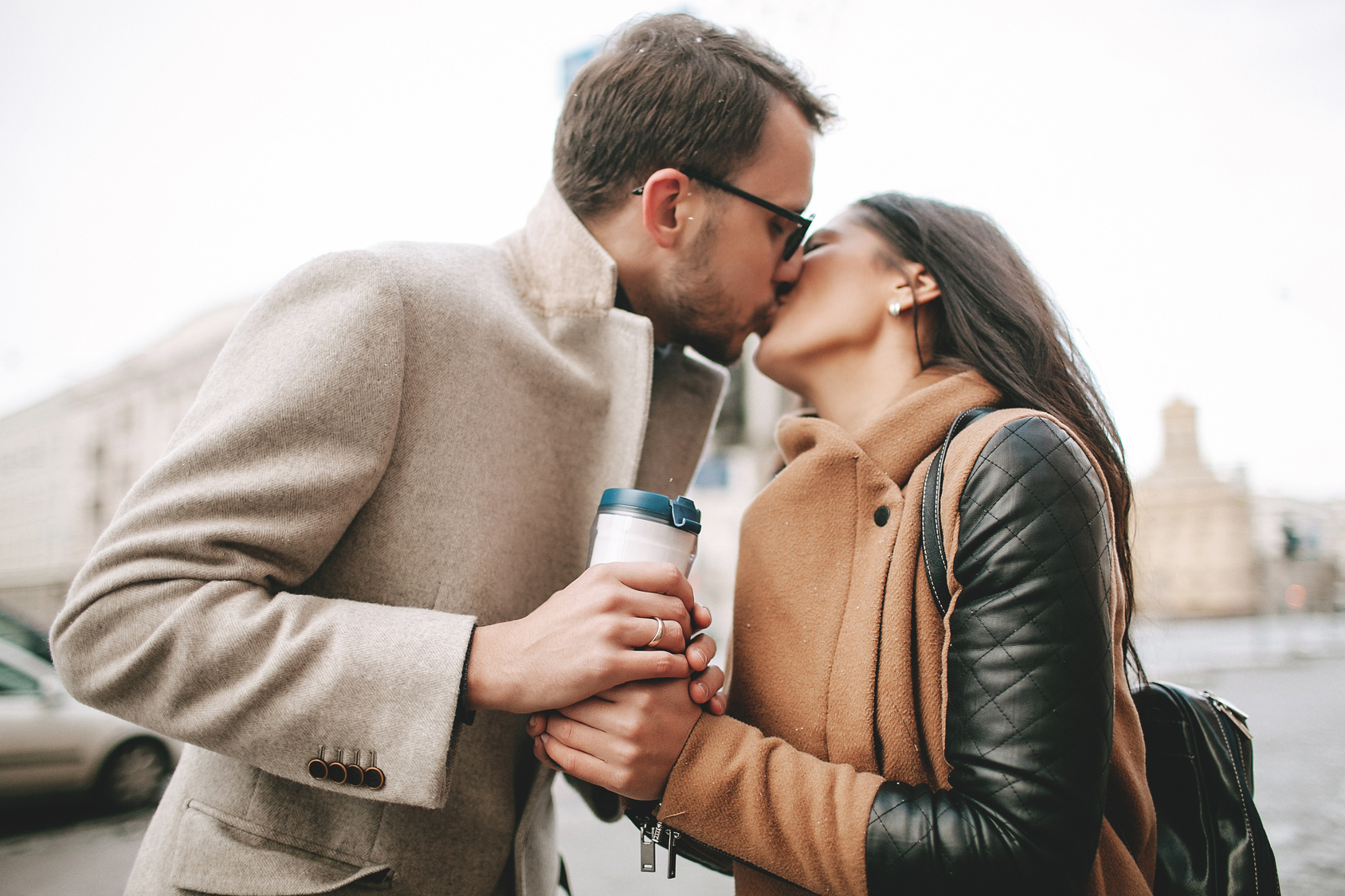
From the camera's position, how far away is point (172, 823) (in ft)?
4.36

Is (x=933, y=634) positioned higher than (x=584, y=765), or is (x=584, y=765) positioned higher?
(x=933, y=634)

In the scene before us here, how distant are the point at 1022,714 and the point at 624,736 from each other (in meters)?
0.62

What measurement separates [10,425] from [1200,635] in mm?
40516

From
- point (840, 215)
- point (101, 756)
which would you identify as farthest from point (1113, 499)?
point (101, 756)

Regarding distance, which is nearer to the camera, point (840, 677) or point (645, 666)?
point (645, 666)

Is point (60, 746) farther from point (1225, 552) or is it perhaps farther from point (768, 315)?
point (1225, 552)

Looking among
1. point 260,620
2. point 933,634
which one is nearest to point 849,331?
point 933,634

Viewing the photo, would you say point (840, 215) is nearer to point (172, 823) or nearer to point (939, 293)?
point (939, 293)

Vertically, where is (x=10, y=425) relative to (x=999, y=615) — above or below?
below

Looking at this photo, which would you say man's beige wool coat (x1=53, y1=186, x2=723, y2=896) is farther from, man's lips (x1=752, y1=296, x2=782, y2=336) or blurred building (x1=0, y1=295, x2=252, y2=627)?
blurred building (x1=0, y1=295, x2=252, y2=627)

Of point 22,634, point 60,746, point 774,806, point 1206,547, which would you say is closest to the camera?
point 774,806

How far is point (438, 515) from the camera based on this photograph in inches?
56.0

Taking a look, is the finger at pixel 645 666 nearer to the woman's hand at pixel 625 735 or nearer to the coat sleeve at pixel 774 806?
the woman's hand at pixel 625 735

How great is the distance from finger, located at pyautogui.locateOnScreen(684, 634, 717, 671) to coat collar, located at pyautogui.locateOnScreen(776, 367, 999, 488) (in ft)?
1.63
